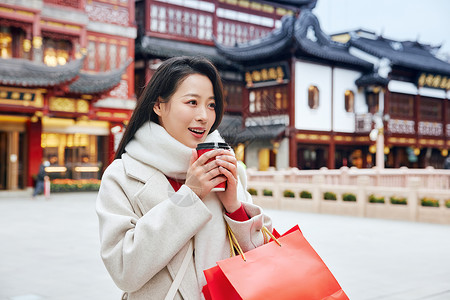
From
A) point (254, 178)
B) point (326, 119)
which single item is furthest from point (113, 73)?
point (326, 119)

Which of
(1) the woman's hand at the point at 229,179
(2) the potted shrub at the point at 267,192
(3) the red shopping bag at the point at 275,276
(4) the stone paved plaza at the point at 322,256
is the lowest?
(4) the stone paved plaza at the point at 322,256

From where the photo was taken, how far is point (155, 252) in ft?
5.26

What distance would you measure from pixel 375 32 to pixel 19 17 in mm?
20541

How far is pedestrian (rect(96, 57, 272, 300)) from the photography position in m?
1.62

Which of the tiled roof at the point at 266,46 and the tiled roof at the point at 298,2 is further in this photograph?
the tiled roof at the point at 298,2

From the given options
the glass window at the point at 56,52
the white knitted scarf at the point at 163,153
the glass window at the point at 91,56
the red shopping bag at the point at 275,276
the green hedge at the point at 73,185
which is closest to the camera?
the red shopping bag at the point at 275,276

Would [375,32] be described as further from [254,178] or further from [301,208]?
[301,208]

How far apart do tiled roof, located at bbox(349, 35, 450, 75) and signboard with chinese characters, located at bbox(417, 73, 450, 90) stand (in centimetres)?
51

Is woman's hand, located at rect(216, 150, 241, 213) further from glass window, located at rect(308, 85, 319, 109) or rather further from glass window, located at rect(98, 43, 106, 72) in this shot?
glass window, located at rect(308, 85, 319, 109)

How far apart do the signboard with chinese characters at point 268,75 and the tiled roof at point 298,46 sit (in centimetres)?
69

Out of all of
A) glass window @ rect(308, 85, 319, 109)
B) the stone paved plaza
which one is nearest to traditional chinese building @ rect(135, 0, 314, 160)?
glass window @ rect(308, 85, 319, 109)

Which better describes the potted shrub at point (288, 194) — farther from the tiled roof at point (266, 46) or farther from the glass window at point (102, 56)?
the glass window at point (102, 56)

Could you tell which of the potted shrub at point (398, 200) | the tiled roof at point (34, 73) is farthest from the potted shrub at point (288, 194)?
the tiled roof at point (34, 73)

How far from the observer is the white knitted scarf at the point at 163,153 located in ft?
5.77
